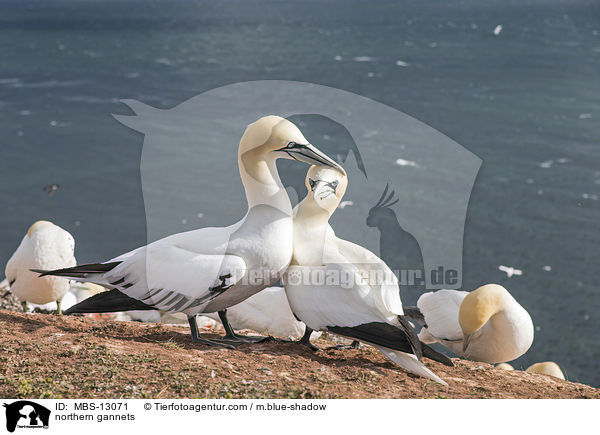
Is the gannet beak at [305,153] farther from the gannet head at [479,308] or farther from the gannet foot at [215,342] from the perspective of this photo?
the gannet head at [479,308]

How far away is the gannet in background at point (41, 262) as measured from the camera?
7.62m

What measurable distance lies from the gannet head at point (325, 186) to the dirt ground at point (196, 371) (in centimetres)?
116

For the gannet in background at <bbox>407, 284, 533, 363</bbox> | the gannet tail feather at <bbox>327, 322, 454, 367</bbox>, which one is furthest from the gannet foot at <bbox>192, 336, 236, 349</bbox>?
the gannet in background at <bbox>407, 284, 533, 363</bbox>

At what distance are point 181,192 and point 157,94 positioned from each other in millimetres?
16920

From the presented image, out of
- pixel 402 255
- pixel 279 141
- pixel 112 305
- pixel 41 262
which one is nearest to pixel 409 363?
pixel 279 141

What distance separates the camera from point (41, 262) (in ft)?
25.0

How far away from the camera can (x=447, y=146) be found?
26.5 metres

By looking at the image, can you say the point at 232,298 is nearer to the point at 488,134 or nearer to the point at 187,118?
the point at 187,118

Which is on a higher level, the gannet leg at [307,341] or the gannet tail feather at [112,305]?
the gannet tail feather at [112,305]

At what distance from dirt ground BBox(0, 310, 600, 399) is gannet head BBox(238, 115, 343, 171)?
148cm

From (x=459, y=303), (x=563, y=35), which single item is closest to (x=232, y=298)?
(x=459, y=303)

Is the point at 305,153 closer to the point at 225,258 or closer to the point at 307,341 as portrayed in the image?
the point at 225,258
